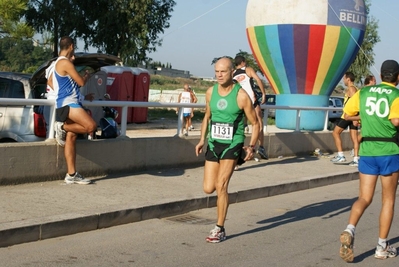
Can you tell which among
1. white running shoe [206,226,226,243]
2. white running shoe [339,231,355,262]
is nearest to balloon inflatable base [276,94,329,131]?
white running shoe [206,226,226,243]

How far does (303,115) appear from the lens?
76.2 feet

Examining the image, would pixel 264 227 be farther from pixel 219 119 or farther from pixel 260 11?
pixel 260 11

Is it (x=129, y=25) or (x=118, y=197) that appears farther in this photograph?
(x=129, y=25)

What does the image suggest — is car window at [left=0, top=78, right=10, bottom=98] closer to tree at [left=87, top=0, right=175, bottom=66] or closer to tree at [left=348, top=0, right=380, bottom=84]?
tree at [left=87, top=0, right=175, bottom=66]

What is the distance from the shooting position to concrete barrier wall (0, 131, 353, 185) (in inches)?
368

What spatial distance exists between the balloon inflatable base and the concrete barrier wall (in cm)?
869

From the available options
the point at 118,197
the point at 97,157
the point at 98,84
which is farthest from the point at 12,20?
the point at 118,197

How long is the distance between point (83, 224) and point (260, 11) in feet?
62.5

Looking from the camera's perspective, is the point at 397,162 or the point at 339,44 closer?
the point at 397,162

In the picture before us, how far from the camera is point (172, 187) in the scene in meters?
10.4

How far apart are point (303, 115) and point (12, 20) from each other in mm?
10559

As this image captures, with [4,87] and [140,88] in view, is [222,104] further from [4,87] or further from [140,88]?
[140,88]

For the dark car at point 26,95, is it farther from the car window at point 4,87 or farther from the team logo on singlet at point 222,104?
the team logo on singlet at point 222,104

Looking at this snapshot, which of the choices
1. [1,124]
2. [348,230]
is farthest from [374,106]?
[1,124]
